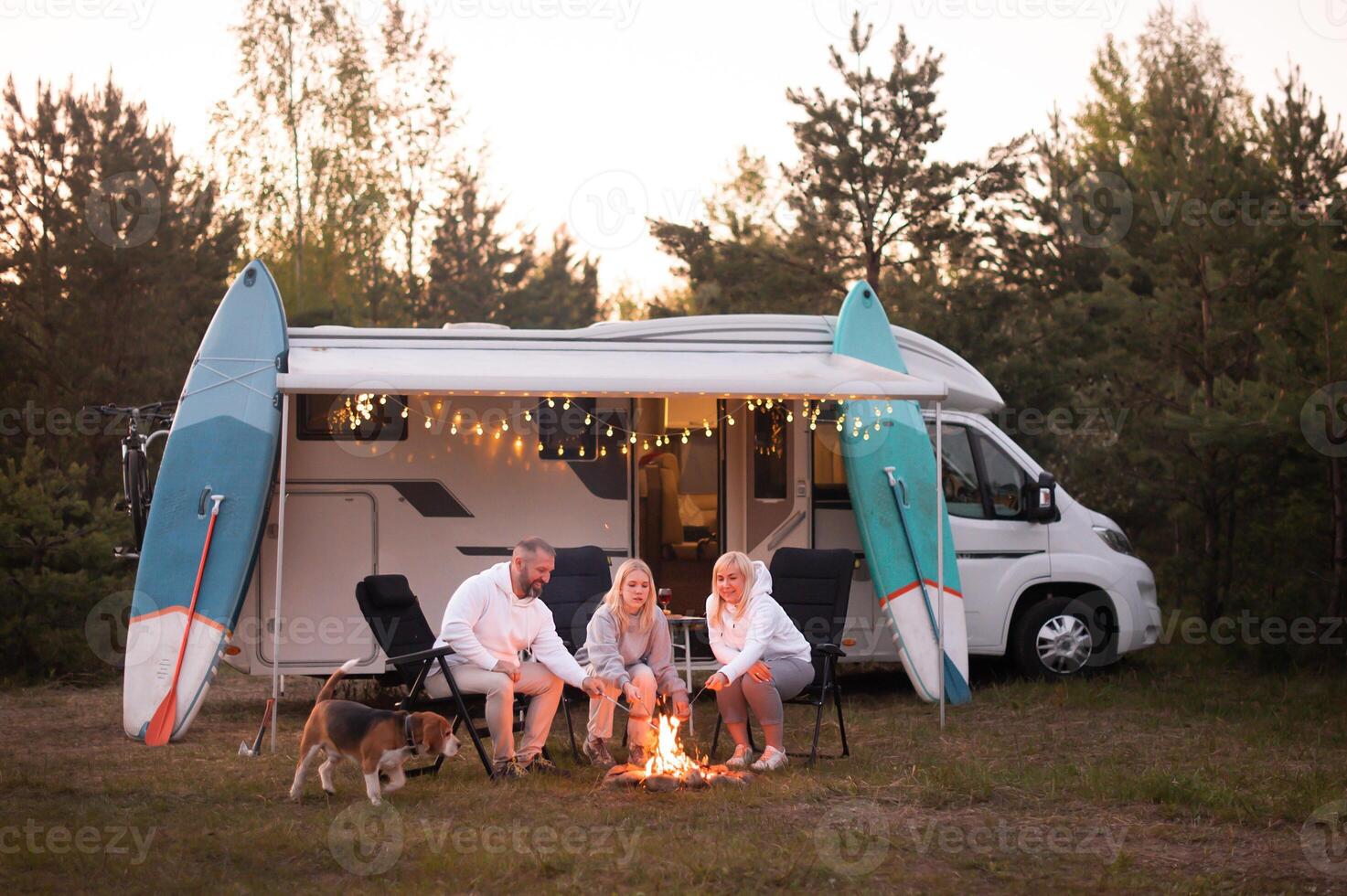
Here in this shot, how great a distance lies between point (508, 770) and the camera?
597cm

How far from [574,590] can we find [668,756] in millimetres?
2022

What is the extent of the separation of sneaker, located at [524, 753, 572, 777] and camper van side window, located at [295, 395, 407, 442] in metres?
2.56

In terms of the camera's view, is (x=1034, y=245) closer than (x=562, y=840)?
No

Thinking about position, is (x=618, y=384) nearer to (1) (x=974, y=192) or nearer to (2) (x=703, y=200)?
(1) (x=974, y=192)

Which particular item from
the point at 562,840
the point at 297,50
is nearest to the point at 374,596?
the point at 562,840

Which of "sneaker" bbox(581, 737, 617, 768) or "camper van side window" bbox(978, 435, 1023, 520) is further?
"camper van side window" bbox(978, 435, 1023, 520)

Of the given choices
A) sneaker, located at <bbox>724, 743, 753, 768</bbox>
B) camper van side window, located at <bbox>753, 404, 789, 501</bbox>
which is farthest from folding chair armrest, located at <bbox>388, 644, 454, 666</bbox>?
camper van side window, located at <bbox>753, 404, 789, 501</bbox>

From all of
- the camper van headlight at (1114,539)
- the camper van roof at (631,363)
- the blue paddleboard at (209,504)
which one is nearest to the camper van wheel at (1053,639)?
the camper van headlight at (1114,539)

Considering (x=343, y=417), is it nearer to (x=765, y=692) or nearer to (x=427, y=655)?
(x=427, y=655)

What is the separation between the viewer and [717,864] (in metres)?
4.52

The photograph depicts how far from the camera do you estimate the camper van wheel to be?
340 inches

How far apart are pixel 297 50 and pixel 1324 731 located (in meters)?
17.1

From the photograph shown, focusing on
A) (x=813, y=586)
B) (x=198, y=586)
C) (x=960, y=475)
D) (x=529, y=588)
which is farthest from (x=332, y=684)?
(x=960, y=475)

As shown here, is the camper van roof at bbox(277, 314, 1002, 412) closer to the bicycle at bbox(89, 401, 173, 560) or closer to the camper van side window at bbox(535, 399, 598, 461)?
the camper van side window at bbox(535, 399, 598, 461)
